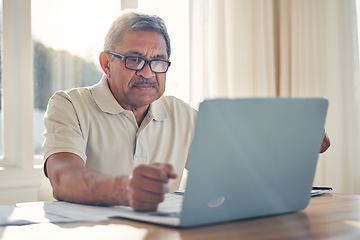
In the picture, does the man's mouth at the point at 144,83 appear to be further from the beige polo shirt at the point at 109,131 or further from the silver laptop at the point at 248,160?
the silver laptop at the point at 248,160

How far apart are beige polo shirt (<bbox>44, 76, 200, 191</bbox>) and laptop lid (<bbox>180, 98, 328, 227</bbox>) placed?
749mm

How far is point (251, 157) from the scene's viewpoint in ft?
2.92

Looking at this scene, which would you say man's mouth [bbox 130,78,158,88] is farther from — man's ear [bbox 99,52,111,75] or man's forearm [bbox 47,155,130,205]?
man's forearm [bbox 47,155,130,205]

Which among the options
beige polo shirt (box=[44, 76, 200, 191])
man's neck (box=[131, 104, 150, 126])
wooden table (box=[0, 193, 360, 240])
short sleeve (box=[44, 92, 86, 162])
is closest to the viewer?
wooden table (box=[0, 193, 360, 240])

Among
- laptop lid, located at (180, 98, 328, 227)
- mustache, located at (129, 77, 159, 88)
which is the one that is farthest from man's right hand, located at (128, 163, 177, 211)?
mustache, located at (129, 77, 159, 88)

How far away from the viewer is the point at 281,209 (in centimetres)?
103

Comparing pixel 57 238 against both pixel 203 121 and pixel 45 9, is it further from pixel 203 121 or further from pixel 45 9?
pixel 45 9

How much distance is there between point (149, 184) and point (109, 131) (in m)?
0.85

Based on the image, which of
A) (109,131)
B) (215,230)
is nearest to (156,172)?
(215,230)

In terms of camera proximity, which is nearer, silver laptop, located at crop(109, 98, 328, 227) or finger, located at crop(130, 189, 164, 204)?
silver laptop, located at crop(109, 98, 328, 227)

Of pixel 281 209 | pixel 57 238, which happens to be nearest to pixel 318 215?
Answer: pixel 281 209

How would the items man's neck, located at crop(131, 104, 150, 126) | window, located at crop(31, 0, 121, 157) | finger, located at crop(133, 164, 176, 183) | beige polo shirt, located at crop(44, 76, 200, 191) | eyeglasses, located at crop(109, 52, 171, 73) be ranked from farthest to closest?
window, located at crop(31, 0, 121, 157) → man's neck, located at crop(131, 104, 150, 126) → eyeglasses, located at crop(109, 52, 171, 73) → beige polo shirt, located at crop(44, 76, 200, 191) → finger, located at crop(133, 164, 176, 183)

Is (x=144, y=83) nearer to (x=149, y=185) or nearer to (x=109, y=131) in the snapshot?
(x=109, y=131)

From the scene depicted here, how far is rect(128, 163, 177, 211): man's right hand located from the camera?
3.07ft
